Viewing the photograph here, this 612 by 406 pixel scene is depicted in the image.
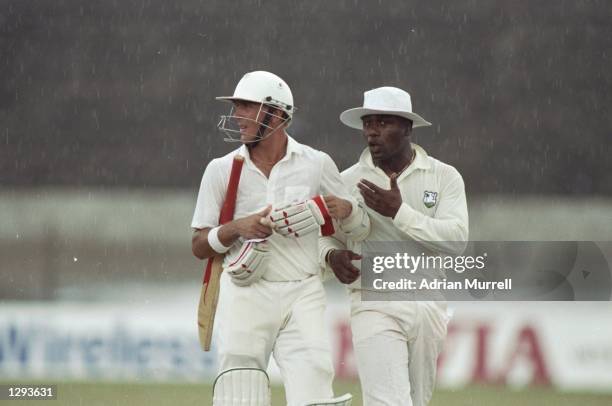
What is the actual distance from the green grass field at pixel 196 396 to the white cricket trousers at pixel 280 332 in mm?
3011

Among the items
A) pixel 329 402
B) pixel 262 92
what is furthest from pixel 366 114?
pixel 329 402

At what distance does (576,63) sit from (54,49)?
382 cm

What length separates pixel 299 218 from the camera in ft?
15.2

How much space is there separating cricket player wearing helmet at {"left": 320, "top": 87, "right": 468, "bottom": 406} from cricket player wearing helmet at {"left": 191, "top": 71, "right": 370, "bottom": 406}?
0.79ft

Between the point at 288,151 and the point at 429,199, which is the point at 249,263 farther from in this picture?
the point at 429,199

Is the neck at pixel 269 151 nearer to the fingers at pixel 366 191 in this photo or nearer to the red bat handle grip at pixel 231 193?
the red bat handle grip at pixel 231 193

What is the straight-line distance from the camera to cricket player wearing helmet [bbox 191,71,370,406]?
464 centimetres

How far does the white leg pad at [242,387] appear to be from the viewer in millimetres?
4641

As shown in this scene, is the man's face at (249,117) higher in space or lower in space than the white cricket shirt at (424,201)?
higher

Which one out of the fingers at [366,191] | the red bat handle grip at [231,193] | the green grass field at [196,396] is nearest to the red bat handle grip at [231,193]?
the red bat handle grip at [231,193]

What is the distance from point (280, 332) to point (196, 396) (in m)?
3.15

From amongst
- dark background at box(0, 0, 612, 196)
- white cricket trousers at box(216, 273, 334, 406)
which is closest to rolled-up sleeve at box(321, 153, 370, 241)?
white cricket trousers at box(216, 273, 334, 406)

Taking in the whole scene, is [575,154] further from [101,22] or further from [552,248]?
[101,22]

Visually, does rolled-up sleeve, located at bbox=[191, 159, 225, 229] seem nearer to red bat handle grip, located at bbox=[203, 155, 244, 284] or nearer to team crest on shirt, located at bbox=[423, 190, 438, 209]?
red bat handle grip, located at bbox=[203, 155, 244, 284]
